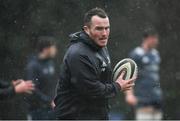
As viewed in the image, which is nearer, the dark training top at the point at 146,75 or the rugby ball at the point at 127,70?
the rugby ball at the point at 127,70

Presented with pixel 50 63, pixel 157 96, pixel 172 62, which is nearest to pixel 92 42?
pixel 50 63

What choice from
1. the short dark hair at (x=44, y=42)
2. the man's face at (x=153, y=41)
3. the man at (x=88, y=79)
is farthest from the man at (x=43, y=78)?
the man at (x=88, y=79)

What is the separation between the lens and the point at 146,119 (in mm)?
11133

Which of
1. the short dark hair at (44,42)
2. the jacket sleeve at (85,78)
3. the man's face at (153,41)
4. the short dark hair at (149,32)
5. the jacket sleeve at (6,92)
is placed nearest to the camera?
the jacket sleeve at (85,78)

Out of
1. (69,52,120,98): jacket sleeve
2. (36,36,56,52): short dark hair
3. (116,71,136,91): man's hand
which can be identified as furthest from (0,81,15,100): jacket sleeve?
(36,36,56,52): short dark hair

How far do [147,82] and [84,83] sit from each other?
424 cm

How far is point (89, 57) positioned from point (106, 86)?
0.28 metres

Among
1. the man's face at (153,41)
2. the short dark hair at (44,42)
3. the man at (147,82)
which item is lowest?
the man at (147,82)

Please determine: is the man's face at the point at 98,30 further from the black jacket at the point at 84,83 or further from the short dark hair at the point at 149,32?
the short dark hair at the point at 149,32

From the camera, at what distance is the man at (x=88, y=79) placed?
694 centimetres

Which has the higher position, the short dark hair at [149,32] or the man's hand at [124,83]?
the short dark hair at [149,32]

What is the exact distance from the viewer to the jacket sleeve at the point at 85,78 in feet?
22.7

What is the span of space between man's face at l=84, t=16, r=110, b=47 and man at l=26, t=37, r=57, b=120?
271 centimetres

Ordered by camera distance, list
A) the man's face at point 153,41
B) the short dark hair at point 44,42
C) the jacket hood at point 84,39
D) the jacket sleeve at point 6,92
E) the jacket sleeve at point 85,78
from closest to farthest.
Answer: the jacket sleeve at point 85,78, the jacket hood at point 84,39, the jacket sleeve at point 6,92, the short dark hair at point 44,42, the man's face at point 153,41
